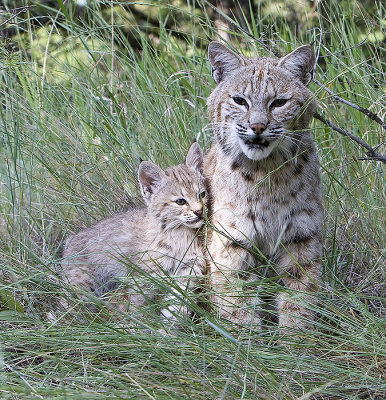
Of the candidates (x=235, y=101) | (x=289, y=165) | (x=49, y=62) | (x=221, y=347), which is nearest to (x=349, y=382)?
(x=221, y=347)

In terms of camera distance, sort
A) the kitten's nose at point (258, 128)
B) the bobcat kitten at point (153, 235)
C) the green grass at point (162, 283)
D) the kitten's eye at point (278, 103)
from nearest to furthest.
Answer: the green grass at point (162, 283) → the kitten's nose at point (258, 128) → the kitten's eye at point (278, 103) → the bobcat kitten at point (153, 235)

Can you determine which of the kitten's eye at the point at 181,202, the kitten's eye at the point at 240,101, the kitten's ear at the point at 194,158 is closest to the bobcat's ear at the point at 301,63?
the kitten's eye at the point at 240,101

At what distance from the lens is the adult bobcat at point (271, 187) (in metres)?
3.77

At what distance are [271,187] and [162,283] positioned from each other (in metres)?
0.98

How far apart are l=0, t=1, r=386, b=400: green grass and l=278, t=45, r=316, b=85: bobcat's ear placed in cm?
23

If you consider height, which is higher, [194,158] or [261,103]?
[261,103]

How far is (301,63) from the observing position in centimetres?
391

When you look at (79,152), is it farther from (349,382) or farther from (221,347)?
(349,382)

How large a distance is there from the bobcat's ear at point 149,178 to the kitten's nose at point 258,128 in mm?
1159

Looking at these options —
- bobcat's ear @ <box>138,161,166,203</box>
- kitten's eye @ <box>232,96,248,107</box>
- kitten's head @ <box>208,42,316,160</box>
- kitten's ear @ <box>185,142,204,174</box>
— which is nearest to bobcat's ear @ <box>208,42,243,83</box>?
kitten's head @ <box>208,42,316,160</box>

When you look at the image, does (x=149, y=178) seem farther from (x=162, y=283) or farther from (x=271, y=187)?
(x=162, y=283)

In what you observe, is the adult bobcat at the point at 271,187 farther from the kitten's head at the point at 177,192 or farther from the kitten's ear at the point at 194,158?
the kitten's ear at the point at 194,158

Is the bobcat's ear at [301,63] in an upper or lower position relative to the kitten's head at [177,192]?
upper

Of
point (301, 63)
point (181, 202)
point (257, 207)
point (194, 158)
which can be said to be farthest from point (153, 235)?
point (301, 63)
